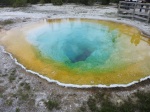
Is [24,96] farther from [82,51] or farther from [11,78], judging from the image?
[82,51]

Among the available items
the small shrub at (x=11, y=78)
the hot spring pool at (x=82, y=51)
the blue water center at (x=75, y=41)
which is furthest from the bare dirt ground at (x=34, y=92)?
the blue water center at (x=75, y=41)

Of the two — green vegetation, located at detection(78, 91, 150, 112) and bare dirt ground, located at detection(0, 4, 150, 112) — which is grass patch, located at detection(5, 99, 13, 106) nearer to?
bare dirt ground, located at detection(0, 4, 150, 112)

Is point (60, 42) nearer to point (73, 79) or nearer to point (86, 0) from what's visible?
point (73, 79)

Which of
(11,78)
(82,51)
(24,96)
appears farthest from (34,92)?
(82,51)

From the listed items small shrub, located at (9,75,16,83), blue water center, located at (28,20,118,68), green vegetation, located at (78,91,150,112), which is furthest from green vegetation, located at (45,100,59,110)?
blue water center, located at (28,20,118,68)

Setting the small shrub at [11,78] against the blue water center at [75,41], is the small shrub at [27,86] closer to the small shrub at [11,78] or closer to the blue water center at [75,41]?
the small shrub at [11,78]

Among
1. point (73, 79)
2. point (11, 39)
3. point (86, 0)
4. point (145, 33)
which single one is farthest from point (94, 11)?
point (73, 79)

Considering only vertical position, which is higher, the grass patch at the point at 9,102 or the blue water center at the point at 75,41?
the blue water center at the point at 75,41
